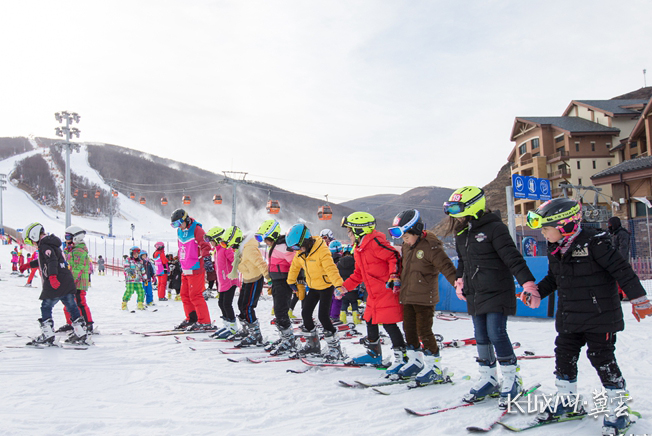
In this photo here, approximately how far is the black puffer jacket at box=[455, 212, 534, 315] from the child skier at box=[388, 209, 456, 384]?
0.52 meters

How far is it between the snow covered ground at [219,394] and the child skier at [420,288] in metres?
0.34

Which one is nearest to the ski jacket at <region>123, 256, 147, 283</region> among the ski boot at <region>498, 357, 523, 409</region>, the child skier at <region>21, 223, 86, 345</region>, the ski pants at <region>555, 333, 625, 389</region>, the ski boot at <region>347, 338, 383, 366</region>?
the child skier at <region>21, 223, 86, 345</region>

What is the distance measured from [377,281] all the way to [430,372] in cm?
106

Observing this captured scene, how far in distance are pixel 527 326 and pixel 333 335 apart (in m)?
Answer: 4.65

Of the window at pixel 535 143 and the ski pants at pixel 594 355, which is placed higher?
the window at pixel 535 143

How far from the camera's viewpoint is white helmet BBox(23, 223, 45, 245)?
22.1ft

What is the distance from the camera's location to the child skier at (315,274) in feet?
18.4

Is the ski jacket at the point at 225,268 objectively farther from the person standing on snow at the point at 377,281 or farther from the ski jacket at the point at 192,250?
the person standing on snow at the point at 377,281

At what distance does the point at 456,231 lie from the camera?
3912mm

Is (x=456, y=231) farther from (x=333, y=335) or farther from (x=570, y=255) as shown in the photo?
(x=333, y=335)

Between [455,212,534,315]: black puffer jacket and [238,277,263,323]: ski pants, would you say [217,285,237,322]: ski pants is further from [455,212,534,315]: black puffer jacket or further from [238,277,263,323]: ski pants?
[455,212,534,315]: black puffer jacket

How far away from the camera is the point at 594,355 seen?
3.10 metres

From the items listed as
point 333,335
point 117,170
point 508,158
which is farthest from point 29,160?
point 333,335

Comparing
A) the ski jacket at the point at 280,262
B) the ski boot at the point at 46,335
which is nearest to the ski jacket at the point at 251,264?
the ski jacket at the point at 280,262
